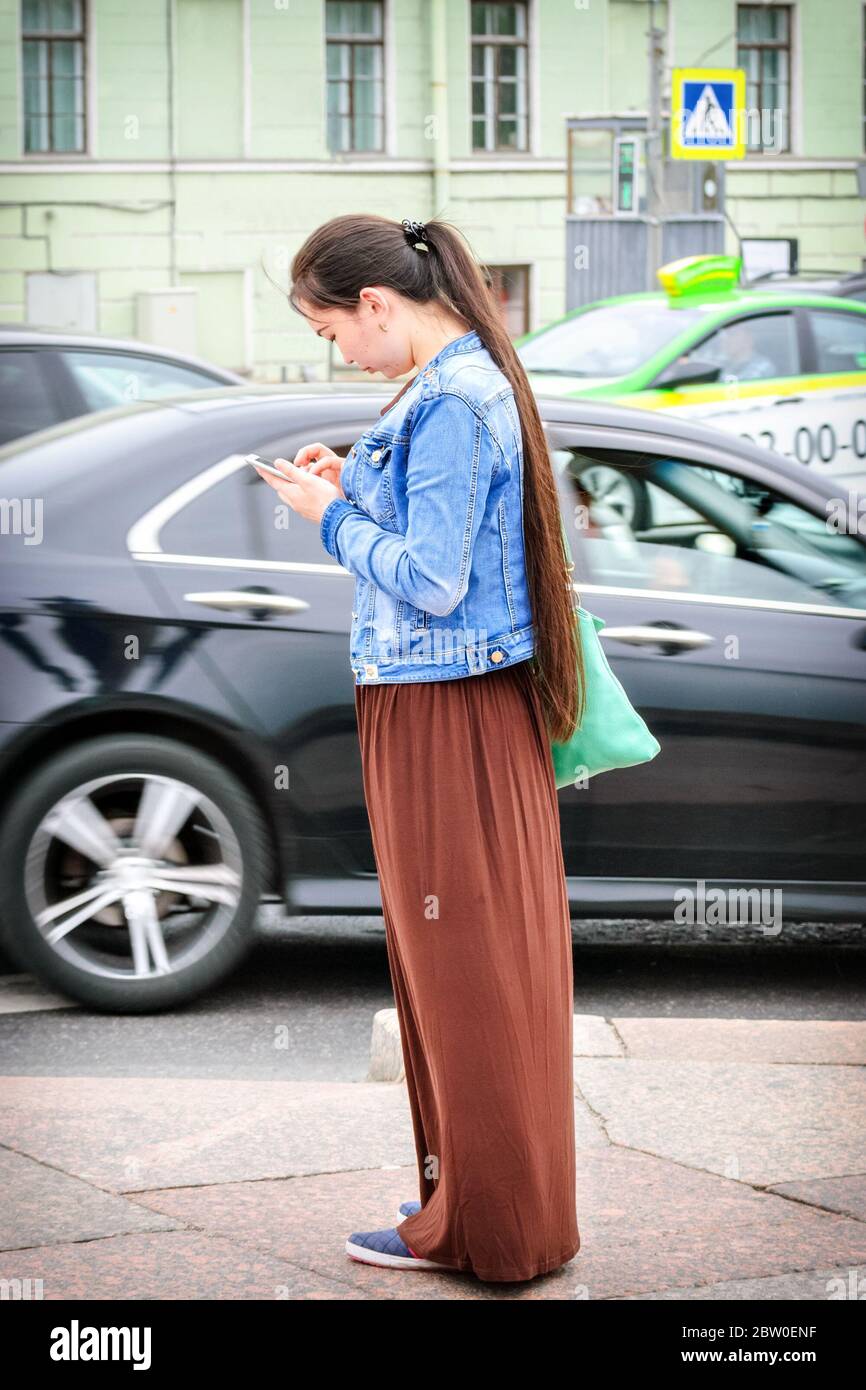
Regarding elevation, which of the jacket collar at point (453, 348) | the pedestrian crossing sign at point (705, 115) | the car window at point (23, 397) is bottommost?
the jacket collar at point (453, 348)

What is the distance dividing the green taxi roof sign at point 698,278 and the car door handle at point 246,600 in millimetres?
6874

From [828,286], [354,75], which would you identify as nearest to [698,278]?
[828,286]

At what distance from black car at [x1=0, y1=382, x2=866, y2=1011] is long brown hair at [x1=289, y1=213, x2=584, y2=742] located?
1867 mm

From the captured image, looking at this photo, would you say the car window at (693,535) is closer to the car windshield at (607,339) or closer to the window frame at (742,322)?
the window frame at (742,322)

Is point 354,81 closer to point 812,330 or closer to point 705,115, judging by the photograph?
point 705,115

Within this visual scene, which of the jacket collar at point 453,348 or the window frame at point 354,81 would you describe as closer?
the jacket collar at point 453,348

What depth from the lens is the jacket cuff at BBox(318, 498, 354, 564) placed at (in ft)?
9.30

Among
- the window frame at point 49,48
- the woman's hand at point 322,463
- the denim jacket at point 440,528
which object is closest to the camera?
the denim jacket at point 440,528

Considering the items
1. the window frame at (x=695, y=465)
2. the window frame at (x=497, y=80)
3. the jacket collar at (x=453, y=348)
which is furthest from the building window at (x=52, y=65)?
the jacket collar at (x=453, y=348)

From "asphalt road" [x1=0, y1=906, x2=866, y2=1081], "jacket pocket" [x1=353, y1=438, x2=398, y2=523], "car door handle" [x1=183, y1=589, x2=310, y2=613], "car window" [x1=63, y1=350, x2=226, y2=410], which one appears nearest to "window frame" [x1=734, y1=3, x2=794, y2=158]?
"car window" [x1=63, y1=350, x2=226, y2=410]

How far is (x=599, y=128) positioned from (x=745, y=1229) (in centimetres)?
1666

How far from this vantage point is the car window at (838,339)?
1112 cm

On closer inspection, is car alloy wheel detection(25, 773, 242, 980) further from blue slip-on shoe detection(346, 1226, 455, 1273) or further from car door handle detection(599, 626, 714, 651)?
blue slip-on shoe detection(346, 1226, 455, 1273)

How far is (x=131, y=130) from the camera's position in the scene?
25.7 m
